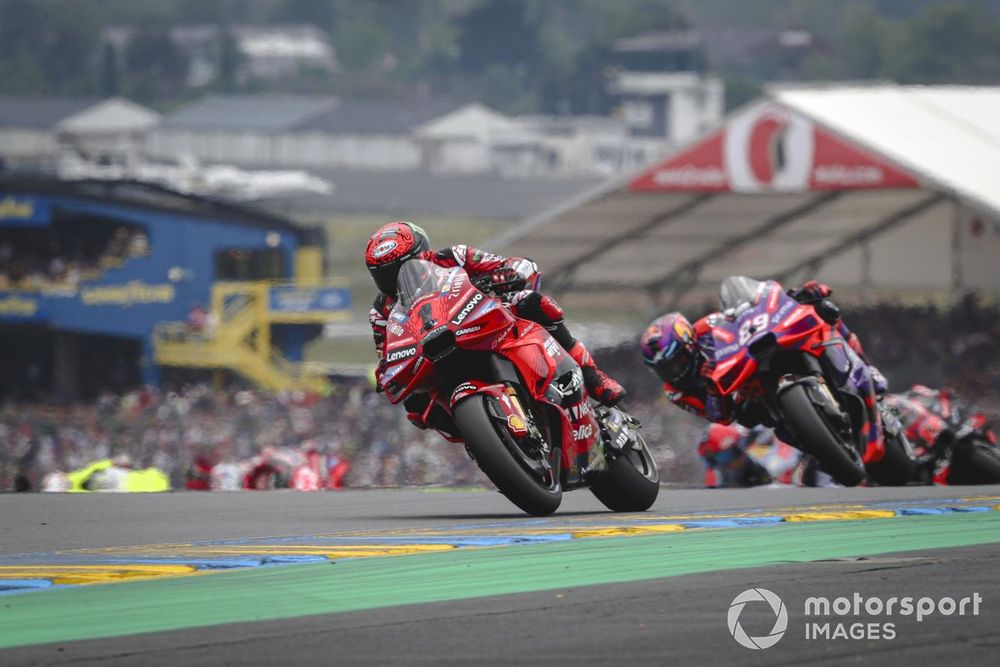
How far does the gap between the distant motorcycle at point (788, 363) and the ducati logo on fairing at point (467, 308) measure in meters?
2.81

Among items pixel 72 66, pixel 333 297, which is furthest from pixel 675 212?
pixel 72 66

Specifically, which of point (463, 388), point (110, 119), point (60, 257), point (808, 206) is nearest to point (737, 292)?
point (463, 388)

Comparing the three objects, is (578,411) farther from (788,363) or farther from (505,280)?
(788,363)

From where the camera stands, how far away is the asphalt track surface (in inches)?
211

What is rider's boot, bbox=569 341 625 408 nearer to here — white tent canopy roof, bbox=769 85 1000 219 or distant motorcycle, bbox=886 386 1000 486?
distant motorcycle, bbox=886 386 1000 486

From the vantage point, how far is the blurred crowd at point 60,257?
4088 cm

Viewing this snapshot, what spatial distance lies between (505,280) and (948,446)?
4.40 metres

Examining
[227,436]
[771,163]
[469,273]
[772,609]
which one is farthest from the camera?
[227,436]

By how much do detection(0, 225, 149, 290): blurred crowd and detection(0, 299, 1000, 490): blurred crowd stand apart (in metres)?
11.1

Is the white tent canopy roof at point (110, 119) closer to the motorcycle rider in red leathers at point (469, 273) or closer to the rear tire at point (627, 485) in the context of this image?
the motorcycle rider in red leathers at point (469, 273)

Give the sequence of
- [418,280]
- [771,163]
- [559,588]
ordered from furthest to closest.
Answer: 1. [771,163]
2. [418,280]
3. [559,588]

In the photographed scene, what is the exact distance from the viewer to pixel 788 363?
11.2 m

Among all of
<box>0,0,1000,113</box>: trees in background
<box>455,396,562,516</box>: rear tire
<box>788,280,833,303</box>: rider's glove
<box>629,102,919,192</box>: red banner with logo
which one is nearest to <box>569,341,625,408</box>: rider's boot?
<box>455,396,562,516</box>: rear tire

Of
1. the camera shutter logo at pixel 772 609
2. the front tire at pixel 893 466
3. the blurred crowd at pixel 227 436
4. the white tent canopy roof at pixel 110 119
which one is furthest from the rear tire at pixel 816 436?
the white tent canopy roof at pixel 110 119
